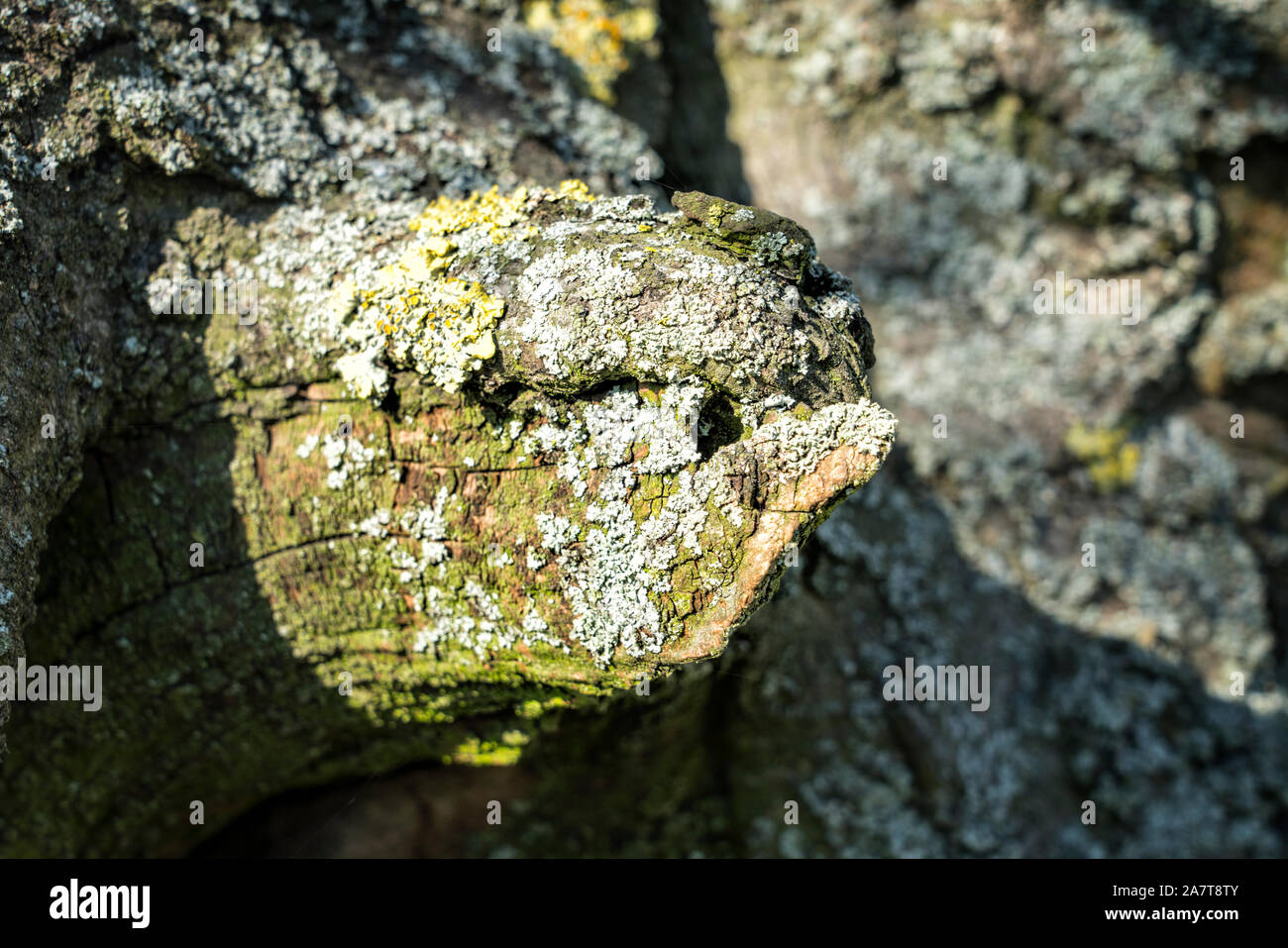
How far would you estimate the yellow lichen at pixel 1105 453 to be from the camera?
2885mm

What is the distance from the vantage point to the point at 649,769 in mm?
2352

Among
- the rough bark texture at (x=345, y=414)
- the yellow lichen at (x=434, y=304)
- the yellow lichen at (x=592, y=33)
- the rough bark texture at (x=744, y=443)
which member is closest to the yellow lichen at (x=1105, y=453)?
the rough bark texture at (x=744, y=443)

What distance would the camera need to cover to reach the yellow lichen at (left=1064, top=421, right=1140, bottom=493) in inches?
114

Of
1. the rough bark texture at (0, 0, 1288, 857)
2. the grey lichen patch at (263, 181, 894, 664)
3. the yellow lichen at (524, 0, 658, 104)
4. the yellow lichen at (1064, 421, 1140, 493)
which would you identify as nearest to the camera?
the grey lichen patch at (263, 181, 894, 664)

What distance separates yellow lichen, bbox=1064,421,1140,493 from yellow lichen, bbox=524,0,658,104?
1794 mm

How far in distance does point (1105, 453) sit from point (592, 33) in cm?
202

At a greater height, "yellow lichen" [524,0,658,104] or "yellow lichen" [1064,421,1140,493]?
"yellow lichen" [524,0,658,104]

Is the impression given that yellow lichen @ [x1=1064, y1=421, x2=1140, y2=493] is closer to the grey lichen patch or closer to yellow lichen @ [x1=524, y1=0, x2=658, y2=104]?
the grey lichen patch

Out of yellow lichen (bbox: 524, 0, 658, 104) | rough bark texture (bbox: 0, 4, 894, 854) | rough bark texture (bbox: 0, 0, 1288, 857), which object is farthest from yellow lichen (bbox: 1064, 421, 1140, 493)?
yellow lichen (bbox: 524, 0, 658, 104)

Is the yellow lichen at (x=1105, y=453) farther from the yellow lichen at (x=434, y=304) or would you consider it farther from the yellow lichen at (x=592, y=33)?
the yellow lichen at (x=434, y=304)

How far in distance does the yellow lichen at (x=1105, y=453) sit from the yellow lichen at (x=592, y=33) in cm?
179

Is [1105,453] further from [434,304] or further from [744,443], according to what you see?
[434,304]
